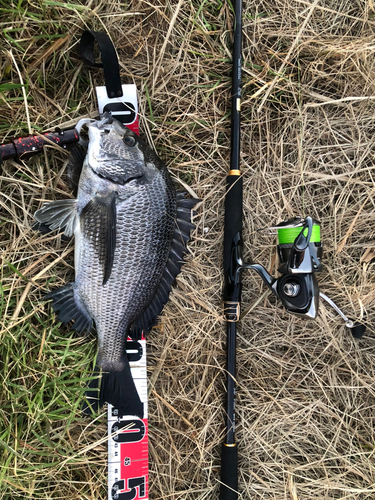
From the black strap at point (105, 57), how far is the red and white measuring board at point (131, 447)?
1.55m

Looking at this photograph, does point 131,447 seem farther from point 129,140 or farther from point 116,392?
point 129,140

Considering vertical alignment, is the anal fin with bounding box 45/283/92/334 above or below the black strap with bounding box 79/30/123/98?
below

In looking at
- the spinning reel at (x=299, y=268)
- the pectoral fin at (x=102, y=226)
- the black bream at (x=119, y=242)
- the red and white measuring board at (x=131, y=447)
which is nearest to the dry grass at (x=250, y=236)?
the red and white measuring board at (x=131, y=447)

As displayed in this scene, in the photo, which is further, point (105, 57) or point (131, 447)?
point (131, 447)

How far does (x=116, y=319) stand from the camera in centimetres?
183

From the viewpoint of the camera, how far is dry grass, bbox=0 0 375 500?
6.38 feet

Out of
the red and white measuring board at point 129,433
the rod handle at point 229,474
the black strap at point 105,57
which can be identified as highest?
the black strap at point 105,57

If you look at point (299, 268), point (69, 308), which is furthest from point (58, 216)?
point (299, 268)

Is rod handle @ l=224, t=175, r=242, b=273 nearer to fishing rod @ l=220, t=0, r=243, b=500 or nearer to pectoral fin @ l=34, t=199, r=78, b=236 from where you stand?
fishing rod @ l=220, t=0, r=243, b=500

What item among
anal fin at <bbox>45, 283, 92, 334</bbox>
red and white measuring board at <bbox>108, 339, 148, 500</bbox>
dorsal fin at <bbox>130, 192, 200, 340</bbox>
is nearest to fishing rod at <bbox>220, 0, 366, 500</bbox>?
dorsal fin at <bbox>130, 192, 200, 340</bbox>

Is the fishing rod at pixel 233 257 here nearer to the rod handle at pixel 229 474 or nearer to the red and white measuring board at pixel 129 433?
the rod handle at pixel 229 474

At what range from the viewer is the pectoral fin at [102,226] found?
1.69 metres

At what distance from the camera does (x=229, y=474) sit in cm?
208

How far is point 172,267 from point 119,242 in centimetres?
36
